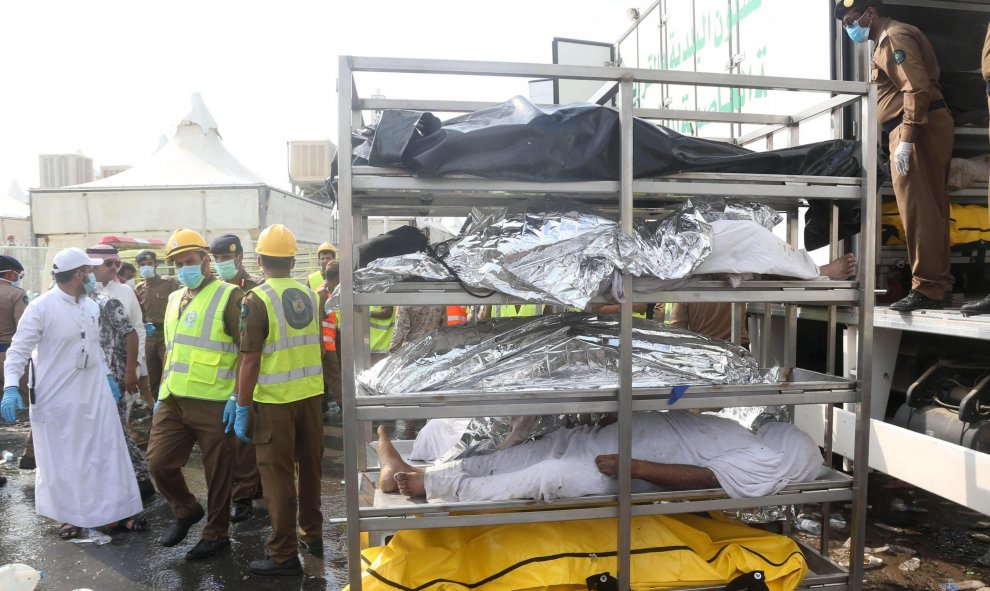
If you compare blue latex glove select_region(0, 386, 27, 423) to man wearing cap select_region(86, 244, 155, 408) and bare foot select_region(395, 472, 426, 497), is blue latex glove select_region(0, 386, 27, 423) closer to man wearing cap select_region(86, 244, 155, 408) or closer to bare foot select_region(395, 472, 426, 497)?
man wearing cap select_region(86, 244, 155, 408)

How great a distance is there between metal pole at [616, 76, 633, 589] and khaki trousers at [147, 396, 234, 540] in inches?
103

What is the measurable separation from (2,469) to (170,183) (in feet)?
50.1

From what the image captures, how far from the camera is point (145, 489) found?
499 cm

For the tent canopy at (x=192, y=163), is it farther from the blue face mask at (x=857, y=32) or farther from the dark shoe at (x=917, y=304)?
the dark shoe at (x=917, y=304)

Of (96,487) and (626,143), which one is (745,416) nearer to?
(626,143)

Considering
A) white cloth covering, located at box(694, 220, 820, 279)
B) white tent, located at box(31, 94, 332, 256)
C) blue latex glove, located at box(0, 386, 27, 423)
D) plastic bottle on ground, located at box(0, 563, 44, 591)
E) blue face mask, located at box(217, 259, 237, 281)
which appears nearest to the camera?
white cloth covering, located at box(694, 220, 820, 279)

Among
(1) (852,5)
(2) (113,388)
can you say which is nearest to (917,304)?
(1) (852,5)

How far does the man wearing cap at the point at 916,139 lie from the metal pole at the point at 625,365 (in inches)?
75.4

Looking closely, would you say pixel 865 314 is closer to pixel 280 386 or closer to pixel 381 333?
pixel 280 386

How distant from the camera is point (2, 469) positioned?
584 cm

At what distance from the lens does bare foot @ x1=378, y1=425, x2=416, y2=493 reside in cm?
250

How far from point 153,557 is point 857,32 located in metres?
4.98

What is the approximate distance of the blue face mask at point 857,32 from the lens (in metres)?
3.35

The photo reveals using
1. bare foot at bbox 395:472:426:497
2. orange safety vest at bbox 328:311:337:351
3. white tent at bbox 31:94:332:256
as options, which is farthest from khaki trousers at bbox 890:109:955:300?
white tent at bbox 31:94:332:256
